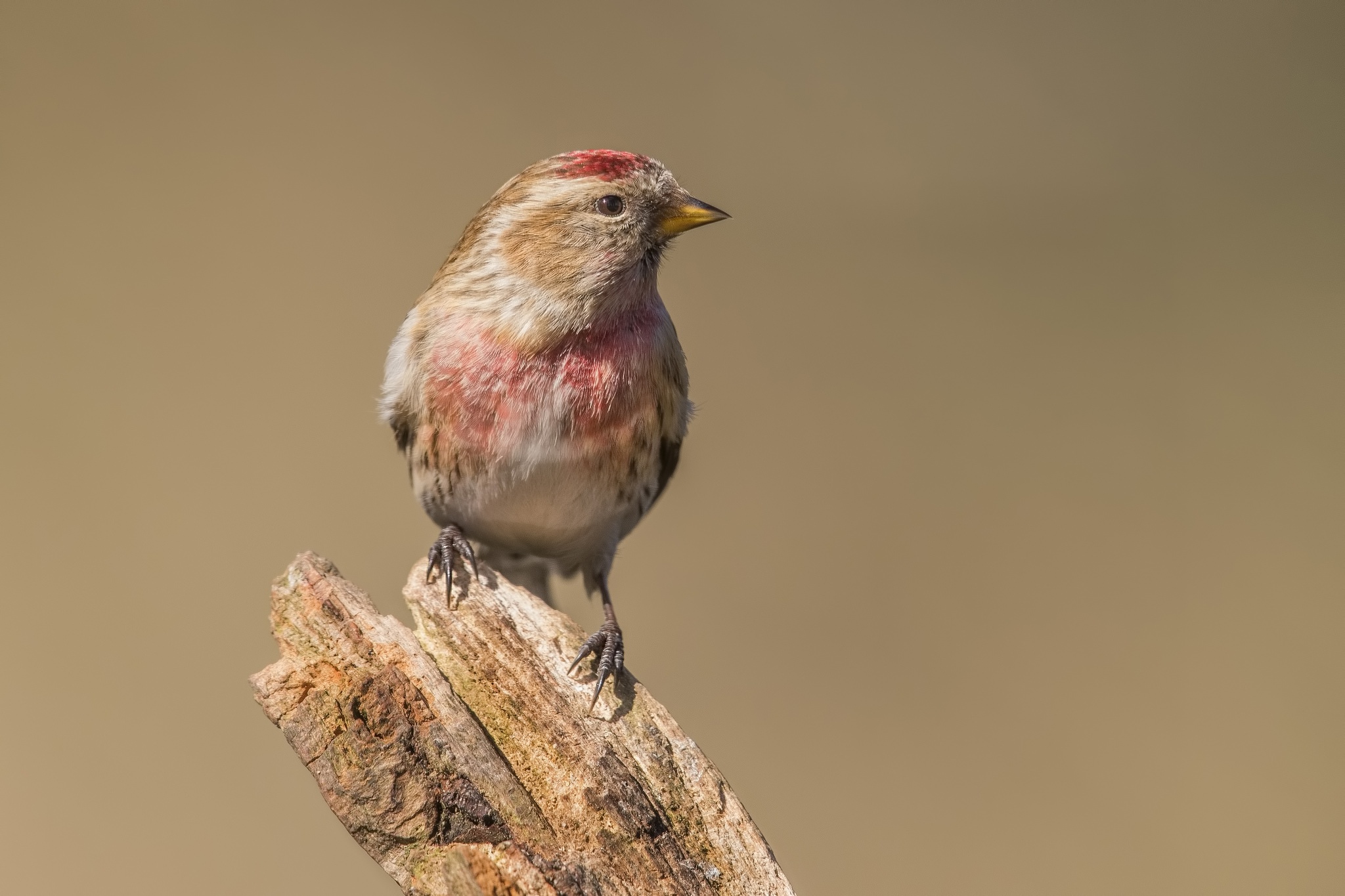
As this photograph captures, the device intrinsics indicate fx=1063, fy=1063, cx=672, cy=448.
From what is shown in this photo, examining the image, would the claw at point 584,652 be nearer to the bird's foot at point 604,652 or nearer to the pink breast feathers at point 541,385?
the bird's foot at point 604,652

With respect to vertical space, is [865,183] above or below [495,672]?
above

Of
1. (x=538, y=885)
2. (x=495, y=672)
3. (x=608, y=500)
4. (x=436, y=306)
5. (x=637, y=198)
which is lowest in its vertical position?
(x=538, y=885)

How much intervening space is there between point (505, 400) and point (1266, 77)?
5.13 meters

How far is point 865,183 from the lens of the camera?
17.2 feet

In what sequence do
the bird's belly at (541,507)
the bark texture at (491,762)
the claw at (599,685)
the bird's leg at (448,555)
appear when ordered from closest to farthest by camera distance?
1. the bark texture at (491,762)
2. the claw at (599,685)
3. the bird's leg at (448,555)
4. the bird's belly at (541,507)

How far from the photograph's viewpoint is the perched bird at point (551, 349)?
6.93ft

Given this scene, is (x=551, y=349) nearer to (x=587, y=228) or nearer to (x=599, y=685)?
(x=587, y=228)

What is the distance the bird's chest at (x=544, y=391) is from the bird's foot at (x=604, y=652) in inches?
14.7

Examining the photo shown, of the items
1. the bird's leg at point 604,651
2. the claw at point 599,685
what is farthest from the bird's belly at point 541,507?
the claw at point 599,685

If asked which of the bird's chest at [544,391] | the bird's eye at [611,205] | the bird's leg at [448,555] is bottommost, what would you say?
the bird's leg at [448,555]

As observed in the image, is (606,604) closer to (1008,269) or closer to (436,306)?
(436,306)

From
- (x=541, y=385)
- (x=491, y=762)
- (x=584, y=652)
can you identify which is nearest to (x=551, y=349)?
(x=541, y=385)

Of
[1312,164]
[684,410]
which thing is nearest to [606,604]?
[684,410]

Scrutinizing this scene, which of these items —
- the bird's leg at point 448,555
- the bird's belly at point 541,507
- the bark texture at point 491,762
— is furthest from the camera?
the bird's belly at point 541,507
